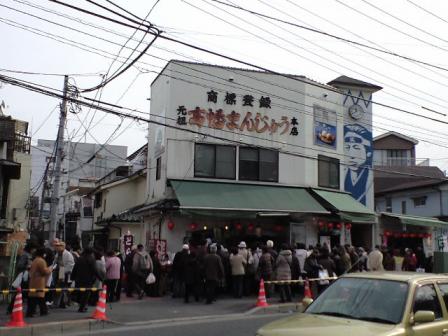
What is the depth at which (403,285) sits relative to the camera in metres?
6.08

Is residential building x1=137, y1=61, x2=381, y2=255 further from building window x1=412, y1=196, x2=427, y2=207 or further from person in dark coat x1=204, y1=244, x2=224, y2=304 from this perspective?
building window x1=412, y1=196, x2=427, y2=207

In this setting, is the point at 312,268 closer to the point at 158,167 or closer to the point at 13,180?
the point at 158,167

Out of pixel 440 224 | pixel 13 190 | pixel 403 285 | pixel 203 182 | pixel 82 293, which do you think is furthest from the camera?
pixel 13 190

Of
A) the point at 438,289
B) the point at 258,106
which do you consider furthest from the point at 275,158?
the point at 438,289

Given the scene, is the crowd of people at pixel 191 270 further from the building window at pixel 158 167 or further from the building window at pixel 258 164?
the building window at pixel 158 167

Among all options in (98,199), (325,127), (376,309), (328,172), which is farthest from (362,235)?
(376,309)

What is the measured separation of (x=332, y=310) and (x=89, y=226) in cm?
3779

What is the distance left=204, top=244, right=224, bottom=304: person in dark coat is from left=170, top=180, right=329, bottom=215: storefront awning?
11.6 feet

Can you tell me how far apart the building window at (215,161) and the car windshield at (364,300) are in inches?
610

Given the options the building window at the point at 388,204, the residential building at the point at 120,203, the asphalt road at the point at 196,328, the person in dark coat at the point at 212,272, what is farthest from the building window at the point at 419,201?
the asphalt road at the point at 196,328

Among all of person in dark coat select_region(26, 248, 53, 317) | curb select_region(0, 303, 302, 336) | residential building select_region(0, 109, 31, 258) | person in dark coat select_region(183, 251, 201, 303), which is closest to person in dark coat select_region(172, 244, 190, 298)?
person in dark coat select_region(183, 251, 201, 303)

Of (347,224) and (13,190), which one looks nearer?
(347,224)

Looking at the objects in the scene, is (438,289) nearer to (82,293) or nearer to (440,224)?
(82,293)

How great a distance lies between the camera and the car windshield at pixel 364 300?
19.0 feet
